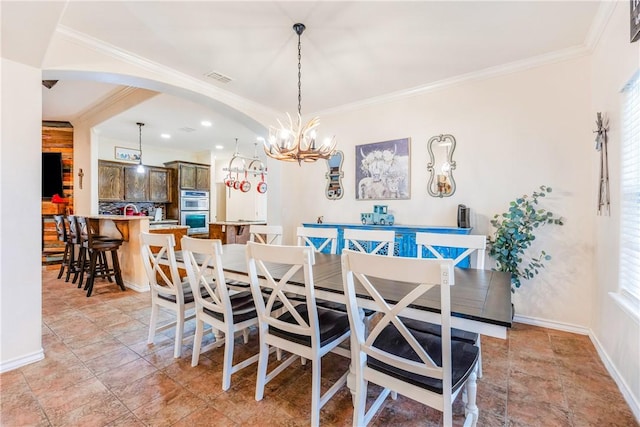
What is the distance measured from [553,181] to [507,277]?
1.68 metres

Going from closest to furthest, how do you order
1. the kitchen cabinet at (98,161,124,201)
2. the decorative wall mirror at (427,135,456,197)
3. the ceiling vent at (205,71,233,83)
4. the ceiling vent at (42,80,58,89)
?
the ceiling vent at (205,71,233,83) → the decorative wall mirror at (427,135,456,197) → the ceiling vent at (42,80,58,89) → the kitchen cabinet at (98,161,124,201)

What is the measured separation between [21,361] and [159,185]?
5.93 metres

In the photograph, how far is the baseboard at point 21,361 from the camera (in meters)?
2.15

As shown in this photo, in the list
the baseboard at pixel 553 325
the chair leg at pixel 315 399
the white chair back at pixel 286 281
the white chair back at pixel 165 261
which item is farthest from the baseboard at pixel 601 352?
the white chair back at pixel 165 261

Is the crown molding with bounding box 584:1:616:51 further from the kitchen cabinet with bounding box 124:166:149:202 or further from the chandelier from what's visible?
the kitchen cabinet with bounding box 124:166:149:202

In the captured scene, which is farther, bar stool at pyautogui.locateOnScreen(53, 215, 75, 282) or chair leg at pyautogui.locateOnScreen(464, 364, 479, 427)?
bar stool at pyautogui.locateOnScreen(53, 215, 75, 282)

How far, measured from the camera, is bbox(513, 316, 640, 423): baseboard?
1.78 metres

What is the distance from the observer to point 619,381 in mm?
1986

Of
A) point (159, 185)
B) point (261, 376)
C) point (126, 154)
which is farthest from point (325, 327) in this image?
point (126, 154)

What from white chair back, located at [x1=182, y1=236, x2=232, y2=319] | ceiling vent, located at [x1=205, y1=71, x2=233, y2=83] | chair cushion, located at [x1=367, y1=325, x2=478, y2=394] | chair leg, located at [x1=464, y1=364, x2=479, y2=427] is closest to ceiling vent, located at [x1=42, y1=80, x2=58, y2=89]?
ceiling vent, located at [x1=205, y1=71, x2=233, y2=83]

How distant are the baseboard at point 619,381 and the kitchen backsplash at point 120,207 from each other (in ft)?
28.5

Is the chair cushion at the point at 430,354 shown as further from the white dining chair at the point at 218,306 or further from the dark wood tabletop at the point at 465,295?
the white dining chair at the point at 218,306

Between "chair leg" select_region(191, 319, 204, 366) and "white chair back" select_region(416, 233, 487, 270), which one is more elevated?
"white chair back" select_region(416, 233, 487, 270)

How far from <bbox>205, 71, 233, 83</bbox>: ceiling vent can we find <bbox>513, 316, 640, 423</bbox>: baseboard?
4.34 meters
